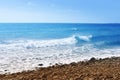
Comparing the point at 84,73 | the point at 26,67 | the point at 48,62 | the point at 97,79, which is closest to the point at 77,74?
the point at 84,73

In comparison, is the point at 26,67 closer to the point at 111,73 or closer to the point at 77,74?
the point at 77,74

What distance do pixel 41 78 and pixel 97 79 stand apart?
2106mm

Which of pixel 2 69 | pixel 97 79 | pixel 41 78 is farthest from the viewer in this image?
pixel 2 69

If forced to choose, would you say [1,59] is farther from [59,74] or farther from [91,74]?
[91,74]

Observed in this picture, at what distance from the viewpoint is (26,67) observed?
13227mm

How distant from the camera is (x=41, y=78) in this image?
965 centimetres

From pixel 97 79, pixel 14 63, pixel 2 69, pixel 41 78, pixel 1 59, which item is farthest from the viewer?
pixel 1 59

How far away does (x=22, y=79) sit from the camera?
32.0ft

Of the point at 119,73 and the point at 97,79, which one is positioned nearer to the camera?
the point at 97,79

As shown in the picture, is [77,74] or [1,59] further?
[1,59]

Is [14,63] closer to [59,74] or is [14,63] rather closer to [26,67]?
[26,67]

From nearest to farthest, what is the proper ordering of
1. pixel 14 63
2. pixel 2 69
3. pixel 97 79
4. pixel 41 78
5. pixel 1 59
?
pixel 97 79
pixel 41 78
pixel 2 69
pixel 14 63
pixel 1 59

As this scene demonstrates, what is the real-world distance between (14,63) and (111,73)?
6291mm

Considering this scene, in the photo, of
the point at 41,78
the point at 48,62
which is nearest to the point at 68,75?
the point at 41,78
